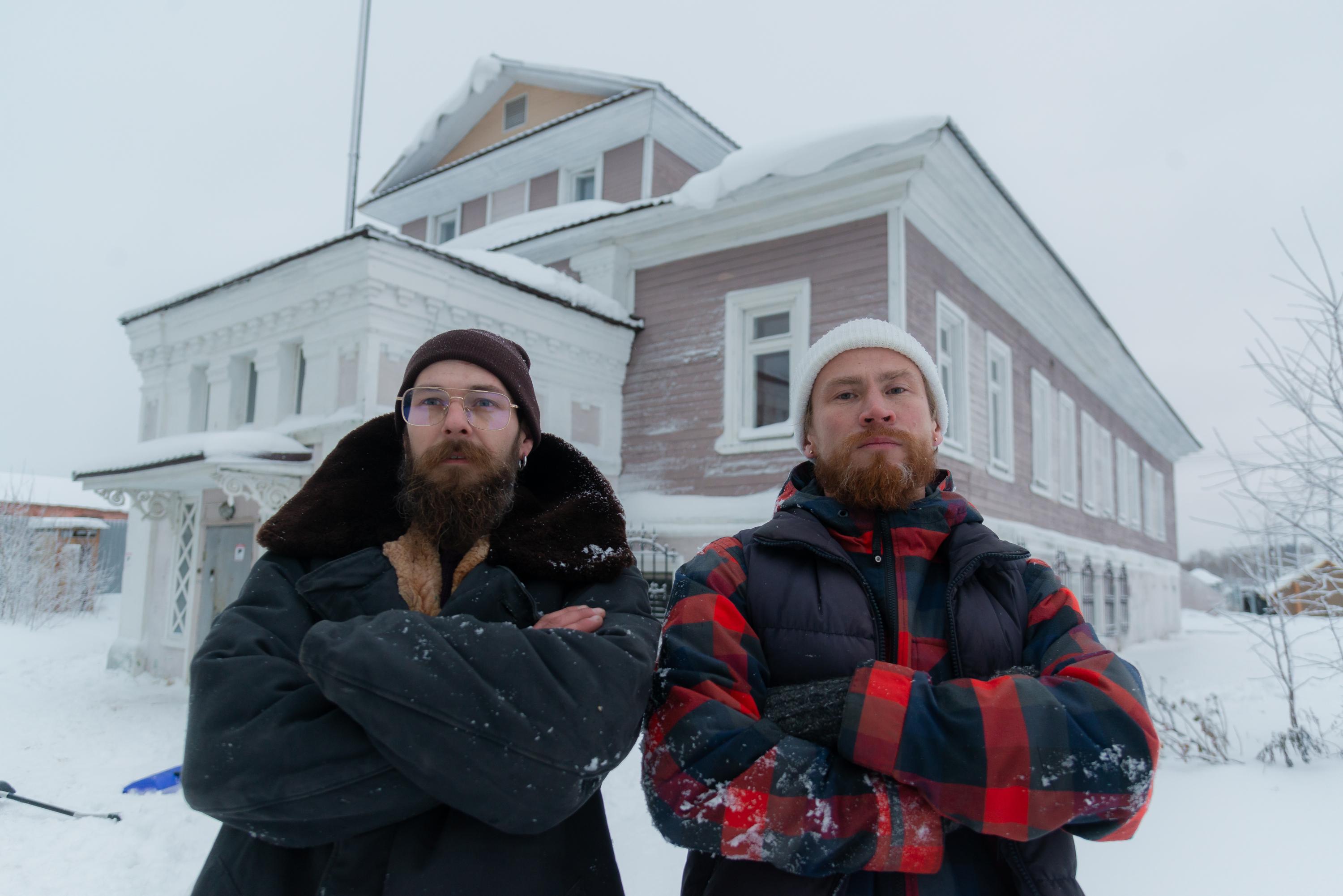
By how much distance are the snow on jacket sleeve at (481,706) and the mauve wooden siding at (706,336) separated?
7660 mm

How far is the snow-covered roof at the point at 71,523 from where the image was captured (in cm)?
2578

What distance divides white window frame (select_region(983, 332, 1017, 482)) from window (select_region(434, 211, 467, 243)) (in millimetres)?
10655

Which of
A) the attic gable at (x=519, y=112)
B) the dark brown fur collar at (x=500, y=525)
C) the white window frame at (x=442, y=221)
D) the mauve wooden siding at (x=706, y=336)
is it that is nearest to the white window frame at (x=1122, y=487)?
the mauve wooden siding at (x=706, y=336)

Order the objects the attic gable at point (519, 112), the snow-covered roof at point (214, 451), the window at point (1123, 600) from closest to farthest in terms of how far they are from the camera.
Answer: the snow-covered roof at point (214, 451) → the attic gable at point (519, 112) → the window at point (1123, 600)

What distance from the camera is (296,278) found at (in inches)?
352

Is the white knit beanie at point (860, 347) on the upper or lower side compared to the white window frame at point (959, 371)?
lower

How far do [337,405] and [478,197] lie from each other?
8.75m

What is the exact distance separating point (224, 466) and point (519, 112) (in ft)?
35.0

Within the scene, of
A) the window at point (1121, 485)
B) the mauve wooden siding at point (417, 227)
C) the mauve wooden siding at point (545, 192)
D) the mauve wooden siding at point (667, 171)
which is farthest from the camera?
the window at point (1121, 485)

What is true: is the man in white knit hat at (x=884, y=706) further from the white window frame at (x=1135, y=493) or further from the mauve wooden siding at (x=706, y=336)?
the white window frame at (x=1135, y=493)

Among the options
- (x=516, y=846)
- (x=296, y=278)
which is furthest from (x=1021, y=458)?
(x=516, y=846)

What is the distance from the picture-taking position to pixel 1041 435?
538 inches

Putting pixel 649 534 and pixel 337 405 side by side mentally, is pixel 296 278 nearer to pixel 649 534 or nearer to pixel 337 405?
pixel 337 405

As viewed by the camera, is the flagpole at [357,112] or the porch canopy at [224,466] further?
the flagpole at [357,112]
